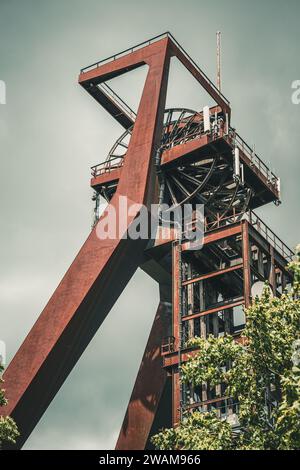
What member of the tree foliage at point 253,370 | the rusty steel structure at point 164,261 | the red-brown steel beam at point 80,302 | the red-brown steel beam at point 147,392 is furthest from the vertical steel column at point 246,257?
the tree foliage at point 253,370

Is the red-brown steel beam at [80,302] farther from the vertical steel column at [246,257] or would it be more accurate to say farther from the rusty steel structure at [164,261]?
the vertical steel column at [246,257]

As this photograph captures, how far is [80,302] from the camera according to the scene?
166ft

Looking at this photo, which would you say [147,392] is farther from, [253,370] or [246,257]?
[253,370]

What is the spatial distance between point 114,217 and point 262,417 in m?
18.2

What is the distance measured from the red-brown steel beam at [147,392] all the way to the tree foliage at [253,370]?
16.2m

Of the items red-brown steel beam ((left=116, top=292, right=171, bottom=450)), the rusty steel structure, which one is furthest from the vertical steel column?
red-brown steel beam ((left=116, top=292, right=171, bottom=450))

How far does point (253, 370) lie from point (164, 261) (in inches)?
729

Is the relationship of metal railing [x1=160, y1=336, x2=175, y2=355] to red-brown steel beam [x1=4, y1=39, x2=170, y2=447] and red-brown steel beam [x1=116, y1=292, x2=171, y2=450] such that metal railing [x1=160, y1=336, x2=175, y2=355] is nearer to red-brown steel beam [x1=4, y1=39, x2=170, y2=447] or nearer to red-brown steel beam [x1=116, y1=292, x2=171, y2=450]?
red-brown steel beam [x1=116, y1=292, x2=171, y2=450]

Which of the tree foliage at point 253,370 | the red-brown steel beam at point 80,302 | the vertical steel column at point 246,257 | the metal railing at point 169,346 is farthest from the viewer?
the red-brown steel beam at point 80,302

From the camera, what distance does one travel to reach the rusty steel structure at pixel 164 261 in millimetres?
49938

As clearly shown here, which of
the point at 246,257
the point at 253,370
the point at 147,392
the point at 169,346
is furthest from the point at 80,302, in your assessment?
the point at 253,370

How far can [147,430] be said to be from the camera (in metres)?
53.5

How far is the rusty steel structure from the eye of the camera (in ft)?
164

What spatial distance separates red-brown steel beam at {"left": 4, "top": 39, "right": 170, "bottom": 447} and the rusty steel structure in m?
0.06
